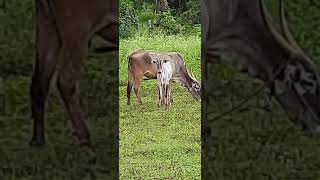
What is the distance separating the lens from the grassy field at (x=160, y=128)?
8.01 ft

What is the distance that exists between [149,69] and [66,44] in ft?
1.97

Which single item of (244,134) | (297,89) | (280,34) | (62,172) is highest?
(280,34)

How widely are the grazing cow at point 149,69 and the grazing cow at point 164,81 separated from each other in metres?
0.02

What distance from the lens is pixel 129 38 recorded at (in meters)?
2.58

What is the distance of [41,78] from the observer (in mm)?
2043

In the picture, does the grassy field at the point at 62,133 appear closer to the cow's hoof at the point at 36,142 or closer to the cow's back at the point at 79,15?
the cow's hoof at the point at 36,142

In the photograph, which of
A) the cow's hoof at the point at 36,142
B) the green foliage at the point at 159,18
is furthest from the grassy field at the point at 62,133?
the green foliage at the point at 159,18

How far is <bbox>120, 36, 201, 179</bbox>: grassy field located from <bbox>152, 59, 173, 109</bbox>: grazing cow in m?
0.03

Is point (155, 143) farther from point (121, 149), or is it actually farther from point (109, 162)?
point (109, 162)

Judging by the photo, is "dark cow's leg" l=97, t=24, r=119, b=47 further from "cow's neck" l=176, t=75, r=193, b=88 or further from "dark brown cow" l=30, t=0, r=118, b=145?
"cow's neck" l=176, t=75, r=193, b=88

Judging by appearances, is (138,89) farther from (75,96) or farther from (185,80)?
(75,96)

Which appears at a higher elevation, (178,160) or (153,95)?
(153,95)

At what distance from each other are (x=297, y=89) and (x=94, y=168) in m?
0.80

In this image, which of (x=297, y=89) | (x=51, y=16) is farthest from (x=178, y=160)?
(x=51, y=16)
